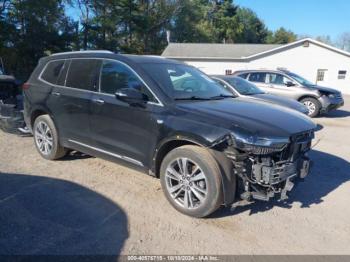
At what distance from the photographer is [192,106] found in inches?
175

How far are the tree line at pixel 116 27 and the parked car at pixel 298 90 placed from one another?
18.9 meters

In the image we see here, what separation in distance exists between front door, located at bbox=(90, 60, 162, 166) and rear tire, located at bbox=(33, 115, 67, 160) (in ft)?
3.52

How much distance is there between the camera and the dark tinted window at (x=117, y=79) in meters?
4.73

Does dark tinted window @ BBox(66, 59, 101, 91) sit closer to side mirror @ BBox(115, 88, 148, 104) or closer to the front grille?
side mirror @ BBox(115, 88, 148, 104)

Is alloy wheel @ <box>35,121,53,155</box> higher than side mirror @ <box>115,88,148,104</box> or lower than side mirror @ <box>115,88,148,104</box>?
lower

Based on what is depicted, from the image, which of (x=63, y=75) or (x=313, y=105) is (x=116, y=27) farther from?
(x=63, y=75)

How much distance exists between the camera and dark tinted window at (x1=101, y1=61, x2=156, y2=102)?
473 cm

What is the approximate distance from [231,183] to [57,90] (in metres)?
3.43

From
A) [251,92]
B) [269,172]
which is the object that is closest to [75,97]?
[269,172]

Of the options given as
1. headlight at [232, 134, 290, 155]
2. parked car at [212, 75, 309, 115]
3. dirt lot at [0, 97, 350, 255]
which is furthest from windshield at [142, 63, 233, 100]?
parked car at [212, 75, 309, 115]

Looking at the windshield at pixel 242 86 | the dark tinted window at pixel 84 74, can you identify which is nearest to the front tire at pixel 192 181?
the dark tinted window at pixel 84 74

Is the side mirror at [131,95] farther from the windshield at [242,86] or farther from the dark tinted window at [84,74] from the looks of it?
the windshield at [242,86]

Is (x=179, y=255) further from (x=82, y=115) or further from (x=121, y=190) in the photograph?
(x=82, y=115)

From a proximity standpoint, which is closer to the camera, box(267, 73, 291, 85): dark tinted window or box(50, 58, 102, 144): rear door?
box(50, 58, 102, 144): rear door
